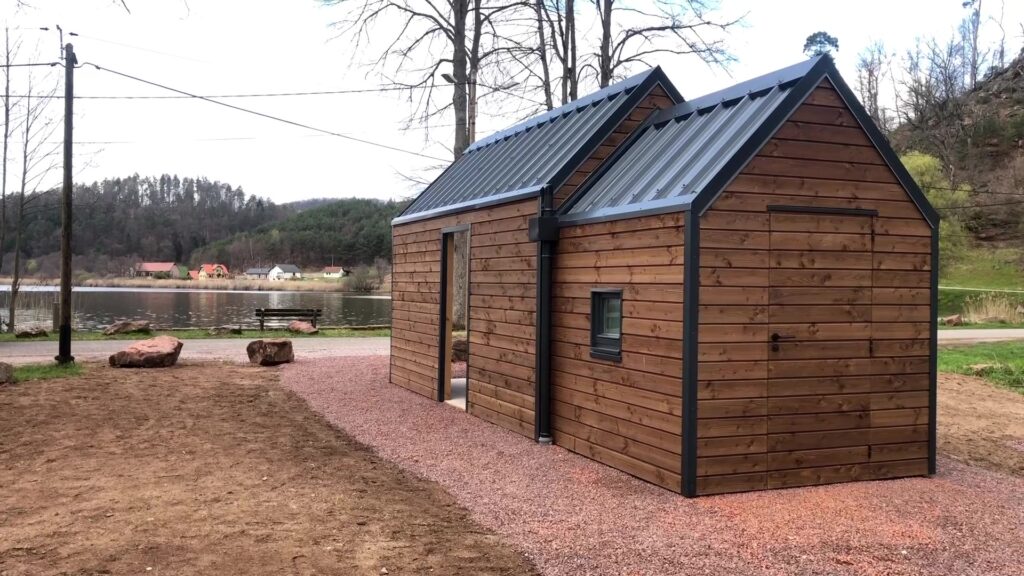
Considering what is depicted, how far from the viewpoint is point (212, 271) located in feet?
261

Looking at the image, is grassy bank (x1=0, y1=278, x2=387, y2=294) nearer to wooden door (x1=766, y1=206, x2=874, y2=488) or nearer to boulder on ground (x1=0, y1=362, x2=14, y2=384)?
boulder on ground (x1=0, y1=362, x2=14, y2=384)

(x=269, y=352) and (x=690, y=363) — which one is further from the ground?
(x=690, y=363)

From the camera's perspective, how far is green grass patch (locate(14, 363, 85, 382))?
11539mm

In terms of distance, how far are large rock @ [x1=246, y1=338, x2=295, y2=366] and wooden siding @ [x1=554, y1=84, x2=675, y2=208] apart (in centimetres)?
832

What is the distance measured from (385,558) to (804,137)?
173 inches

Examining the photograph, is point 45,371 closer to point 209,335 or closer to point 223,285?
point 209,335

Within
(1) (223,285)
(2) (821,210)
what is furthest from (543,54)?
(1) (223,285)

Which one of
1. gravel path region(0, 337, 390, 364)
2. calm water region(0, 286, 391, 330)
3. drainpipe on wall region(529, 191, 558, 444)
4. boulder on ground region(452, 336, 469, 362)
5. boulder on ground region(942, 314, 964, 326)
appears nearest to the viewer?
drainpipe on wall region(529, 191, 558, 444)

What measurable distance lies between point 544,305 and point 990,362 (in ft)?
34.7

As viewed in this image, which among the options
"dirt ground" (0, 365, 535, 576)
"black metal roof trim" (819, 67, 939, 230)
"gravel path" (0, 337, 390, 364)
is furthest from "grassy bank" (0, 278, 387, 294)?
"black metal roof trim" (819, 67, 939, 230)

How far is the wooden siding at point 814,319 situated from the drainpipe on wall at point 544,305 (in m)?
2.06

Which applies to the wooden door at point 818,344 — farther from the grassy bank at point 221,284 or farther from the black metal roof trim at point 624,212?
the grassy bank at point 221,284

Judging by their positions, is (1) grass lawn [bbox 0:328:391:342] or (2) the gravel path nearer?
(2) the gravel path

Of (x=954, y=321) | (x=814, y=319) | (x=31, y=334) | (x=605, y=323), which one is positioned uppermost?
(x=814, y=319)
